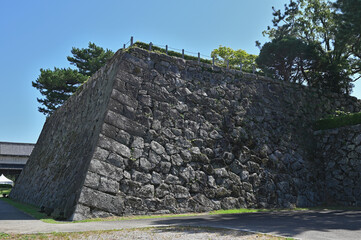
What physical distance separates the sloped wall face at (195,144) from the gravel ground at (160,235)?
3.15 metres

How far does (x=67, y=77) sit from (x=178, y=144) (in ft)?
81.0

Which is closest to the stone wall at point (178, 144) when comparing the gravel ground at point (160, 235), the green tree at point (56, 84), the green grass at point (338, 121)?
the green grass at point (338, 121)

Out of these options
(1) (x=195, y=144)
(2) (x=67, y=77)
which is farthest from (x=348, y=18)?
(2) (x=67, y=77)

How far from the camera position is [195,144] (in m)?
14.3

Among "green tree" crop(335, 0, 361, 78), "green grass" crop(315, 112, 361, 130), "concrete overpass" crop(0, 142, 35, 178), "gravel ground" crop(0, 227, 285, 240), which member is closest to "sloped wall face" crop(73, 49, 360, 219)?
"green grass" crop(315, 112, 361, 130)

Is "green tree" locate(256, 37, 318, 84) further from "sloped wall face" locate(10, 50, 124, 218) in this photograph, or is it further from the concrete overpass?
the concrete overpass

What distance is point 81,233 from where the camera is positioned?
7.79 metres

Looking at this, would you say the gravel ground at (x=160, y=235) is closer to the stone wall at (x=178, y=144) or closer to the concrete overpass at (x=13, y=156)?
the stone wall at (x=178, y=144)

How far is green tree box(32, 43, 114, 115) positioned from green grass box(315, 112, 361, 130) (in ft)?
78.6

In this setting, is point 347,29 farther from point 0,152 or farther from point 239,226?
point 0,152

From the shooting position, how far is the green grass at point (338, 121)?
17.1 m

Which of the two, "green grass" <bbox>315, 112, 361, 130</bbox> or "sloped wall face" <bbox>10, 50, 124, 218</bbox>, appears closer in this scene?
"sloped wall face" <bbox>10, 50, 124, 218</bbox>

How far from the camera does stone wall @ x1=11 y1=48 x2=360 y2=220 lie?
39.4 ft

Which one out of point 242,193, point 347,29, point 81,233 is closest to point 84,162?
point 81,233
